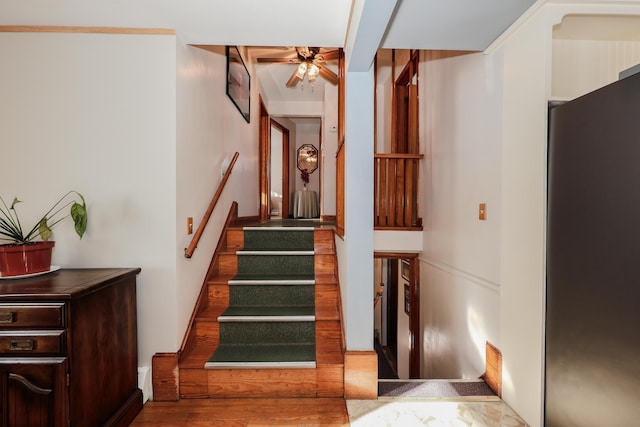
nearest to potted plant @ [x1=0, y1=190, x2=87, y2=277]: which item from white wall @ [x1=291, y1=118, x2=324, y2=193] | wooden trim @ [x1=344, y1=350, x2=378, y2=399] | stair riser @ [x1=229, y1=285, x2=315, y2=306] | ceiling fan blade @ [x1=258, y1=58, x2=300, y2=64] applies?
stair riser @ [x1=229, y1=285, x2=315, y2=306]

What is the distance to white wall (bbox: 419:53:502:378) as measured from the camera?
2045mm

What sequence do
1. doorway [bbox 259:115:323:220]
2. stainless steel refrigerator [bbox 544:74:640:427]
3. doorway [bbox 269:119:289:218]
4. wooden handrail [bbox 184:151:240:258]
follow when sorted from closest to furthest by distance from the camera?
stainless steel refrigerator [bbox 544:74:640:427]
wooden handrail [bbox 184:151:240:258]
doorway [bbox 259:115:323:220]
doorway [bbox 269:119:289:218]

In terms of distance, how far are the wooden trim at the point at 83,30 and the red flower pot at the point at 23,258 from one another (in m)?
1.27

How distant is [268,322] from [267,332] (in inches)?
2.9

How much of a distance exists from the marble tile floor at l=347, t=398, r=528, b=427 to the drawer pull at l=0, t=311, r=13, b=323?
1.72 metres

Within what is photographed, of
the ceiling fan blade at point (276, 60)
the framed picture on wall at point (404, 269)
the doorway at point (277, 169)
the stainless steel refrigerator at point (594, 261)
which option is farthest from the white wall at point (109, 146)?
the doorway at point (277, 169)

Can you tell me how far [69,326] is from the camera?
144 cm

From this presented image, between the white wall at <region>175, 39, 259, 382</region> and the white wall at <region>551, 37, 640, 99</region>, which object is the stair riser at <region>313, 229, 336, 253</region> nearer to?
the white wall at <region>175, 39, 259, 382</region>

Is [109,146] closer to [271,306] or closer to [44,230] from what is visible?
[44,230]

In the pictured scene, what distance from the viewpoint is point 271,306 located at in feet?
8.58

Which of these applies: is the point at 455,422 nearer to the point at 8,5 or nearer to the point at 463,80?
the point at 463,80

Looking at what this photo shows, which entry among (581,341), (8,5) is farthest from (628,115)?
(8,5)

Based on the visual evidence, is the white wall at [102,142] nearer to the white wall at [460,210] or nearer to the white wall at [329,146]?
the white wall at [460,210]

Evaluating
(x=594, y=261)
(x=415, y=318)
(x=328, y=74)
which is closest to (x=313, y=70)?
(x=328, y=74)
